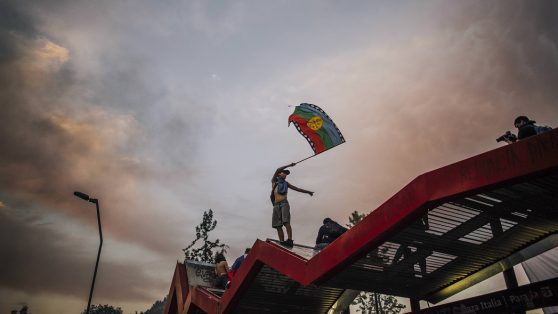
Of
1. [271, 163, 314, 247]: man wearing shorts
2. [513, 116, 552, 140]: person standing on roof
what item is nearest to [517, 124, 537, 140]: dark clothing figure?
[513, 116, 552, 140]: person standing on roof

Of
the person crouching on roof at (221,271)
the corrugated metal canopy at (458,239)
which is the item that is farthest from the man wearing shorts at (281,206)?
the person crouching on roof at (221,271)

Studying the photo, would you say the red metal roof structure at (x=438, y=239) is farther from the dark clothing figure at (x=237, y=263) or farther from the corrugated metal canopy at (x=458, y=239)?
the dark clothing figure at (x=237, y=263)

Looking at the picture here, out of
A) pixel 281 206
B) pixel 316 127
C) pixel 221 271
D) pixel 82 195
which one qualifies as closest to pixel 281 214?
pixel 281 206

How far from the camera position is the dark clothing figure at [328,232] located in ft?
32.2

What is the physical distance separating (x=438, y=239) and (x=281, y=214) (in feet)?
13.4

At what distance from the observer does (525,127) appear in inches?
263

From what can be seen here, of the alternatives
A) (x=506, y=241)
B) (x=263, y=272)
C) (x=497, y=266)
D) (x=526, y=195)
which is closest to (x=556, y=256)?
(x=497, y=266)

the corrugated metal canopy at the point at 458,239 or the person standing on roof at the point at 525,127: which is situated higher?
the person standing on roof at the point at 525,127

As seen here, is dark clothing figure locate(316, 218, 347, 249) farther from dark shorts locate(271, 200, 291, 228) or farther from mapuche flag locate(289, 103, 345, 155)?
mapuche flag locate(289, 103, 345, 155)

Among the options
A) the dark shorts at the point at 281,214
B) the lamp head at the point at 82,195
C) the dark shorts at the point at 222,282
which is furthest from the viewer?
the lamp head at the point at 82,195

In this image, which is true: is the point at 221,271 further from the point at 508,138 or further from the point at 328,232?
the point at 508,138

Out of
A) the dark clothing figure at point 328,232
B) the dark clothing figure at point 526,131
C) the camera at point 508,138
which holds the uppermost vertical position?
the camera at point 508,138

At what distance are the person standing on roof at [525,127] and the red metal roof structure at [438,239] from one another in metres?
1.02

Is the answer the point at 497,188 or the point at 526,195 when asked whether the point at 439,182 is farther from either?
the point at 526,195
